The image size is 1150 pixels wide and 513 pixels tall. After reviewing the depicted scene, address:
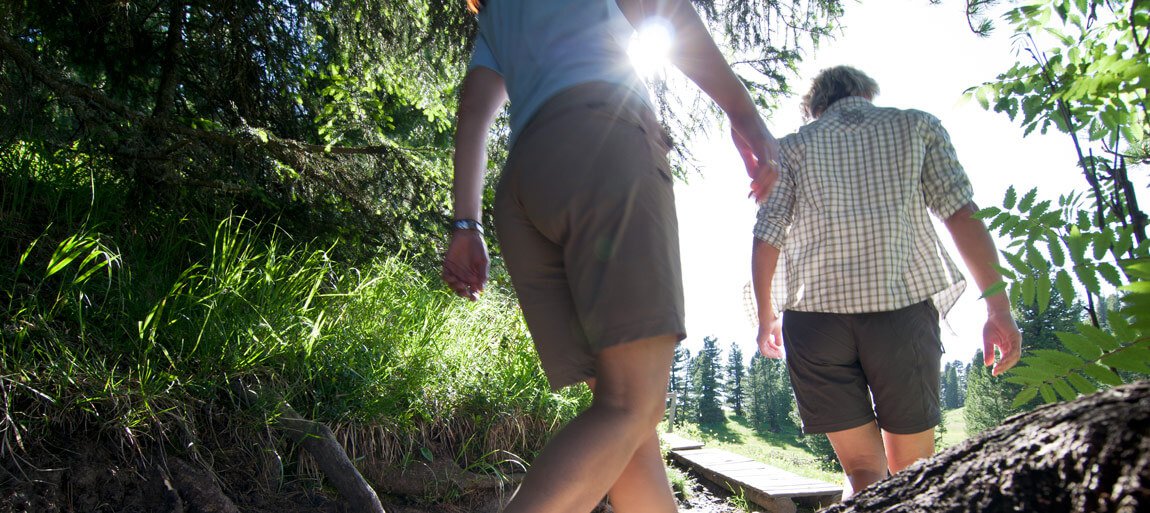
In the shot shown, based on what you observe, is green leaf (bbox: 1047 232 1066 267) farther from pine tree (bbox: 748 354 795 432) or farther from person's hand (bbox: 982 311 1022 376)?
pine tree (bbox: 748 354 795 432)

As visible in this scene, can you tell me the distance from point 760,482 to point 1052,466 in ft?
13.6

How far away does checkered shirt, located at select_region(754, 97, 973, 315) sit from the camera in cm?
252

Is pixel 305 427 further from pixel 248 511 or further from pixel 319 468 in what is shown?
pixel 248 511

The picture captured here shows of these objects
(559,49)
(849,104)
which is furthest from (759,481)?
(559,49)

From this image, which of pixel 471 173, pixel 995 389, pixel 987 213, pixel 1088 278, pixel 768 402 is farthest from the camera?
pixel 768 402

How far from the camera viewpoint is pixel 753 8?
467 centimetres

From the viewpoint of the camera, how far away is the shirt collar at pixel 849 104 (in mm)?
2770

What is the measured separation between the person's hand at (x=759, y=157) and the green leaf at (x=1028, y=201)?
1.54 ft

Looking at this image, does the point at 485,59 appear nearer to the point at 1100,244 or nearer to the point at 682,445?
the point at 1100,244

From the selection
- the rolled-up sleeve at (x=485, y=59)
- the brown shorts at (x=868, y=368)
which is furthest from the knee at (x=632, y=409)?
the brown shorts at (x=868, y=368)

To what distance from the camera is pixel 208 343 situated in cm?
317

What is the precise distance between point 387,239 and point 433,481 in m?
1.99

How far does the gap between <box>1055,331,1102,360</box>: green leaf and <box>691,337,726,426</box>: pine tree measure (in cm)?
4286

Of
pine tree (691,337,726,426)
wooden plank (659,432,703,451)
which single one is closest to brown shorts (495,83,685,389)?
wooden plank (659,432,703,451)
